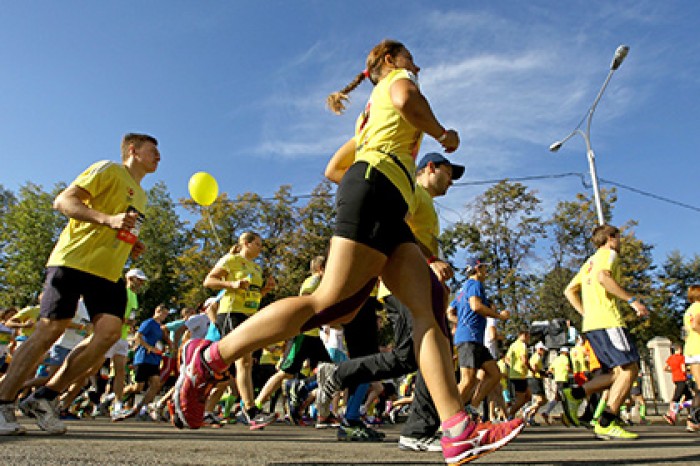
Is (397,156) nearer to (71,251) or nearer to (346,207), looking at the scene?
(346,207)

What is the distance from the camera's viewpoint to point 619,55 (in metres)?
18.0

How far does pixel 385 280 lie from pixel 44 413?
9.80 ft

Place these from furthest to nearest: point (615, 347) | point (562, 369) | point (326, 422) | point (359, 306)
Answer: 1. point (562, 369)
2. point (326, 422)
3. point (615, 347)
4. point (359, 306)

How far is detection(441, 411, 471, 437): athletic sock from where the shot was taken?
2.44 meters

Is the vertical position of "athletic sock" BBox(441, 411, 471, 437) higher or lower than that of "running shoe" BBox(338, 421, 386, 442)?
higher

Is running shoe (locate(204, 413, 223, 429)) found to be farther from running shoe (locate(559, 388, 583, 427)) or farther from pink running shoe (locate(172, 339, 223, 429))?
pink running shoe (locate(172, 339, 223, 429))

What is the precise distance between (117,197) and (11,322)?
779 cm

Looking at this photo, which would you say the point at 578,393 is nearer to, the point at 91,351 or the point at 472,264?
the point at 472,264

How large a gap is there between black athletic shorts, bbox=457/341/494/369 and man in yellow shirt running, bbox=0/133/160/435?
12.0 ft

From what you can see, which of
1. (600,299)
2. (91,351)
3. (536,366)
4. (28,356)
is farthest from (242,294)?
(536,366)

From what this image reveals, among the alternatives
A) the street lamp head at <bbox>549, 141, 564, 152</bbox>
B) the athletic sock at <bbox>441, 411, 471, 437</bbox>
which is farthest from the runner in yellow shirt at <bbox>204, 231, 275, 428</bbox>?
the street lamp head at <bbox>549, 141, 564, 152</bbox>

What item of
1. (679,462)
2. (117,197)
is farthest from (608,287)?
(117,197)

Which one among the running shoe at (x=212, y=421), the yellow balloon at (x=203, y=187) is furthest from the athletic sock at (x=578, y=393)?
the yellow balloon at (x=203, y=187)

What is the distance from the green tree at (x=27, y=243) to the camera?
139 ft
